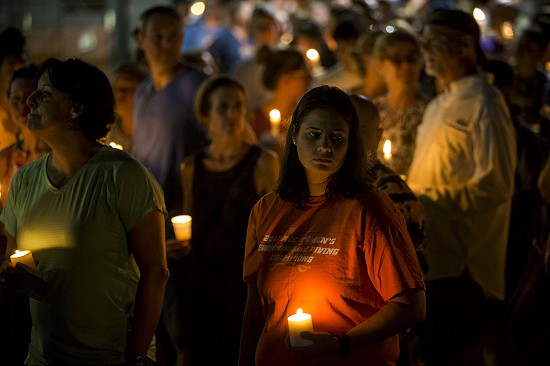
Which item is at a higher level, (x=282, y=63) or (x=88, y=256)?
(x=282, y=63)

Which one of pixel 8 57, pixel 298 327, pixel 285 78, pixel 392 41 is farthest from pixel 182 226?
pixel 285 78

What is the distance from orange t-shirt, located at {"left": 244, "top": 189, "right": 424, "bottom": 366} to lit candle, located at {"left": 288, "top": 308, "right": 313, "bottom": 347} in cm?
17

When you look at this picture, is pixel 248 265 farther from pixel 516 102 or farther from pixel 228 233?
pixel 516 102

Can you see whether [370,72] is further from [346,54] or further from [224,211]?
[224,211]

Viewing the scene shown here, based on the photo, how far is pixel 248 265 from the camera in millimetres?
3064

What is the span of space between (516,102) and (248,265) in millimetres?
4420

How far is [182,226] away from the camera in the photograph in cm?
436

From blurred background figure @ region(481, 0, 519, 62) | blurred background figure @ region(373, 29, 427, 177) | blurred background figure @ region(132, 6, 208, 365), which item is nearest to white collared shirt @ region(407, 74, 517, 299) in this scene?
blurred background figure @ region(373, 29, 427, 177)

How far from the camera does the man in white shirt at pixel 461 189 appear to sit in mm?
4590

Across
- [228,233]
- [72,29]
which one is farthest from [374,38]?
[72,29]

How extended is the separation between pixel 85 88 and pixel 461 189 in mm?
2186

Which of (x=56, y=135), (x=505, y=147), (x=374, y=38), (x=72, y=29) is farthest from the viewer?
(x=72, y=29)

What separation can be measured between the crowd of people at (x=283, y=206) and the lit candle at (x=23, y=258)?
42 millimetres

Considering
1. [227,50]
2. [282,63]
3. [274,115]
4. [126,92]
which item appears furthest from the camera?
[227,50]
